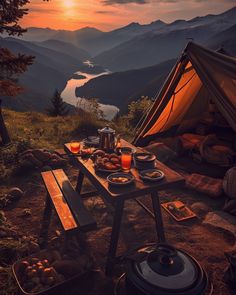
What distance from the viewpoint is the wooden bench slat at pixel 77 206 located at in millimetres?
3371

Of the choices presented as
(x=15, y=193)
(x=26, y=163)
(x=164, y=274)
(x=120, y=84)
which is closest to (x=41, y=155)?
(x=26, y=163)

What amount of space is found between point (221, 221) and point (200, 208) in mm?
504

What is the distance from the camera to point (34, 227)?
4.56m

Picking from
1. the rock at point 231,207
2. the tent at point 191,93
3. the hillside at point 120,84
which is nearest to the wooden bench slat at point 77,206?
the rock at point 231,207

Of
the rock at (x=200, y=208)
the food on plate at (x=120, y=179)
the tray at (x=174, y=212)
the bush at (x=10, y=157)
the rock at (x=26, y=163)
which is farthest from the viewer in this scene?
the rock at (x=26, y=163)

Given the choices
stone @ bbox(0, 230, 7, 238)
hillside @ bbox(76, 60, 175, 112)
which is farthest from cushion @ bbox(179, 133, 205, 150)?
hillside @ bbox(76, 60, 175, 112)

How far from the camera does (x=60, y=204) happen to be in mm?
3871

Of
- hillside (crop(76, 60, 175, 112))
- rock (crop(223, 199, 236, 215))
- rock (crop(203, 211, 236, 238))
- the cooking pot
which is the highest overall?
the cooking pot

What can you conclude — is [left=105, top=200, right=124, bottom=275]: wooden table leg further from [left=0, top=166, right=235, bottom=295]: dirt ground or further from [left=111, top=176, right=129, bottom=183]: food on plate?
[left=111, top=176, right=129, bottom=183]: food on plate

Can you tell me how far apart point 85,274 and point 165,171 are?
1.62 meters

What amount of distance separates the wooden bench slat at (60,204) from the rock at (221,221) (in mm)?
2286

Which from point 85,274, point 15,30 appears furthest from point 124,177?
point 15,30

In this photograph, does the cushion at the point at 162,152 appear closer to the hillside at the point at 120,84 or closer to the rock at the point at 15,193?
the rock at the point at 15,193

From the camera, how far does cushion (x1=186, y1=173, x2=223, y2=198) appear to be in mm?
5438
